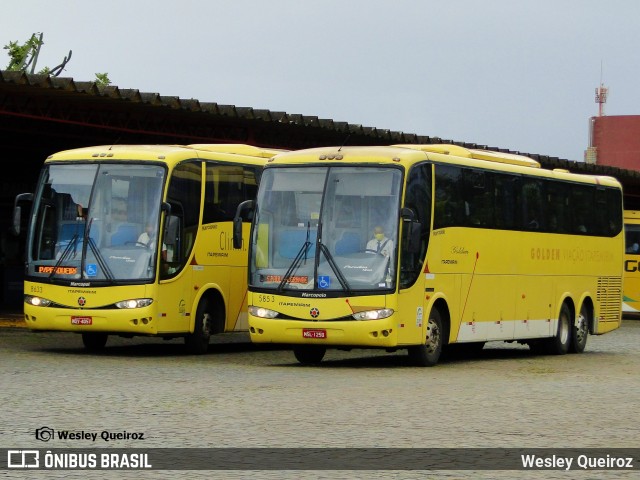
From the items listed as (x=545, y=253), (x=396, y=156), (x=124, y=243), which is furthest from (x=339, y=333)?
(x=545, y=253)

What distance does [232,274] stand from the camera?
80.3 feet

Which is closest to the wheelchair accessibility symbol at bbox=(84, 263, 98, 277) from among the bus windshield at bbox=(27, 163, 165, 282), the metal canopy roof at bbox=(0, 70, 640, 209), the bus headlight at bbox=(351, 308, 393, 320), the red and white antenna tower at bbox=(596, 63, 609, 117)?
the bus windshield at bbox=(27, 163, 165, 282)

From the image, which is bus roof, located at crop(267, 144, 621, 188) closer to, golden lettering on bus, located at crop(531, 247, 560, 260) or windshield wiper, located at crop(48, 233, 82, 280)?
golden lettering on bus, located at crop(531, 247, 560, 260)

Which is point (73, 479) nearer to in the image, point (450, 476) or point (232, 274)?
point (450, 476)

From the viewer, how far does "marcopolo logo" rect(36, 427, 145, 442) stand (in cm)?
1184

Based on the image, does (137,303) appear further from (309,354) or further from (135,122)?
(135,122)

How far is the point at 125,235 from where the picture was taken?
22.4m

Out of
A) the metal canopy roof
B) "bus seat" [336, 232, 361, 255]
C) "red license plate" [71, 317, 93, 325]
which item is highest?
the metal canopy roof

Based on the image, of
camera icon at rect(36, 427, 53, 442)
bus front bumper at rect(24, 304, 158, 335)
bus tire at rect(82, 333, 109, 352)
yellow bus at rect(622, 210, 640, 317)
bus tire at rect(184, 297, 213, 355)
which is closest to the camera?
camera icon at rect(36, 427, 53, 442)

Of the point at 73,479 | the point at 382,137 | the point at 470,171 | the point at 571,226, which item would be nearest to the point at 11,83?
the point at 470,171

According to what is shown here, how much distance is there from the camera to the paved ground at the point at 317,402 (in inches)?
476

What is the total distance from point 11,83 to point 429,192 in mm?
8868

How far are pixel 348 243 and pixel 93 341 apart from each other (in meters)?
6.20

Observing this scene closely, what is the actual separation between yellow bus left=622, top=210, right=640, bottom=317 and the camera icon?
118 feet
